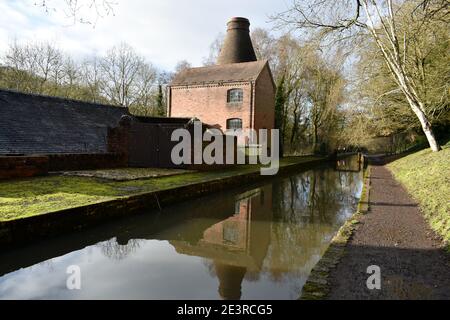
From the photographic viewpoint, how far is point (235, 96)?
93.6 feet

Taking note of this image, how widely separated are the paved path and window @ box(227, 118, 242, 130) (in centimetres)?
2134

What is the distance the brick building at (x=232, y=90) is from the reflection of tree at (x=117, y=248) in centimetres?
2189

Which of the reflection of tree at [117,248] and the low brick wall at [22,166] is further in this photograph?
the low brick wall at [22,166]

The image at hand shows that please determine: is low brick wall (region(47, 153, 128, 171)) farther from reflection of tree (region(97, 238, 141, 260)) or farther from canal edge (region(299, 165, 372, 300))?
canal edge (region(299, 165, 372, 300))

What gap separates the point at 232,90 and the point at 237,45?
239 inches

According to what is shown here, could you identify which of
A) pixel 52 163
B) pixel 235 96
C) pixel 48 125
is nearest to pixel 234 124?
pixel 235 96

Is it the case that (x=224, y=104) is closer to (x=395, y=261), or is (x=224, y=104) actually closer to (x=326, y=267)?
(x=395, y=261)

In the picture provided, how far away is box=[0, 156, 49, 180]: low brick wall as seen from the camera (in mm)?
8992

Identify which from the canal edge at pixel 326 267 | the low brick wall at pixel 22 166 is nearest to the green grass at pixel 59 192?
the low brick wall at pixel 22 166

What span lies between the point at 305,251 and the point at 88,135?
12.2m

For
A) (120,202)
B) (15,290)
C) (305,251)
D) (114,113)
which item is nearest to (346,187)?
(305,251)

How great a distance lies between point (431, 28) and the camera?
13.7 metres

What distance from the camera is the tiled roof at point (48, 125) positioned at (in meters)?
12.1

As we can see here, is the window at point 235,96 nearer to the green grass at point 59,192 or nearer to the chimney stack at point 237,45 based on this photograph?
the chimney stack at point 237,45
